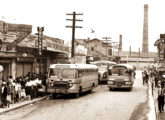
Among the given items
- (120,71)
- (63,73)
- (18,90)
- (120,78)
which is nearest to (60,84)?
(63,73)

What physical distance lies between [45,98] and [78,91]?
2.48 metres

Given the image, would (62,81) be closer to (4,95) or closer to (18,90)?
(18,90)

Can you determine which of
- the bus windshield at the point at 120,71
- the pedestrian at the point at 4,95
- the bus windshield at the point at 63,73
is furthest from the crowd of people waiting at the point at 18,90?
the bus windshield at the point at 120,71

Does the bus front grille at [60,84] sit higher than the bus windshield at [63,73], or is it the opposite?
the bus windshield at [63,73]

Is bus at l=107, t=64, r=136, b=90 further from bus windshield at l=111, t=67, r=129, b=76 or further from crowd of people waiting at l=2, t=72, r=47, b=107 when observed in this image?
crowd of people waiting at l=2, t=72, r=47, b=107

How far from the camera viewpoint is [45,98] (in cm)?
2380

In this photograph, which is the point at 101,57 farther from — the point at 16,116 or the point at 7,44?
the point at 16,116

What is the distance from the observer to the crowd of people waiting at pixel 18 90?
717 inches

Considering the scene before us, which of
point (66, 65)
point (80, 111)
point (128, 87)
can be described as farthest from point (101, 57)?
point (80, 111)

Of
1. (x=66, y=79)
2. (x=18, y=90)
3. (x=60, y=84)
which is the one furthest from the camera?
(x=66, y=79)

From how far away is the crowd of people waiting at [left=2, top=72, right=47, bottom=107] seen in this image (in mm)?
18219

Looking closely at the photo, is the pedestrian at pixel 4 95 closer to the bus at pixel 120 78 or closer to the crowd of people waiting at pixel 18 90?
the crowd of people waiting at pixel 18 90

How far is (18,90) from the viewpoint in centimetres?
2039

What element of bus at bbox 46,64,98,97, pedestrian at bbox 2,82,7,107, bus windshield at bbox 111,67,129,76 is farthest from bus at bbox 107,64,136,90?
pedestrian at bbox 2,82,7,107
